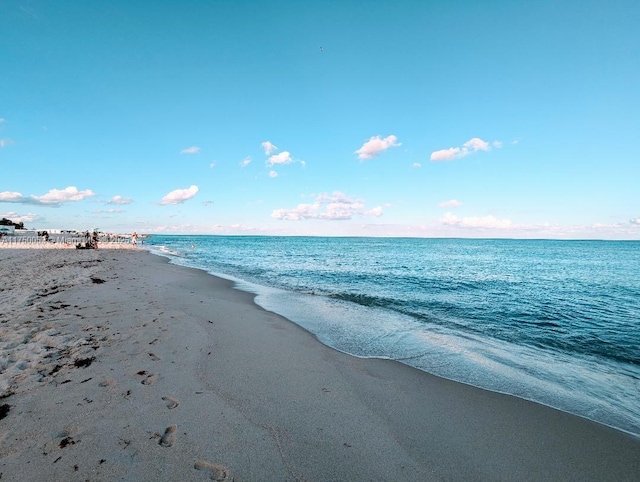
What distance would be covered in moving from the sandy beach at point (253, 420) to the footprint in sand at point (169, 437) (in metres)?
0.02

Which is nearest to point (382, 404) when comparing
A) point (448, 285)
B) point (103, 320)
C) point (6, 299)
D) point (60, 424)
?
point (60, 424)

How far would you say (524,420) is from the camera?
4402 millimetres

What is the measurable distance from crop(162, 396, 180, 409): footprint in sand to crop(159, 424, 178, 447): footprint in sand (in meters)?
0.46

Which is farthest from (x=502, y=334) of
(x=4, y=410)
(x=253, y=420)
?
(x=4, y=410)

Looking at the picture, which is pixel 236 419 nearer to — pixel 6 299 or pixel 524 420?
pixel 524 420

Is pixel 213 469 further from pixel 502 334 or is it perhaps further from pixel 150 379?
pixel 502 334

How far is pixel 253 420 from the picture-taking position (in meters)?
3.83

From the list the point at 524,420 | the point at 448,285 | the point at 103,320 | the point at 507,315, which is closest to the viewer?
the point at 524,420

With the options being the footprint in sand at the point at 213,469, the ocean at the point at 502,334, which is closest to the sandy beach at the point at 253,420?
the footprint in sand at the point at 213,469

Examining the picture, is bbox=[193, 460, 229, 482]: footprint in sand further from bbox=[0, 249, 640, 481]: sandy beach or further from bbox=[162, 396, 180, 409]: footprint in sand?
bbox=[162, 396, 180, 409]: footprint in sand

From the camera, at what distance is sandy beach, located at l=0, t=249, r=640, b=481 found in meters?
3.08

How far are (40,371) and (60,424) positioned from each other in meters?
1.91

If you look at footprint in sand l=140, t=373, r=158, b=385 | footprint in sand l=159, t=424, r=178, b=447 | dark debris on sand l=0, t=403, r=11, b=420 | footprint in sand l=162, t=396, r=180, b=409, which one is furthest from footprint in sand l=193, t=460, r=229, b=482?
dark debris on sand l=0, t=403, r=11, b=420

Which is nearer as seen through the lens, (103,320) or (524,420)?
(524,420)
